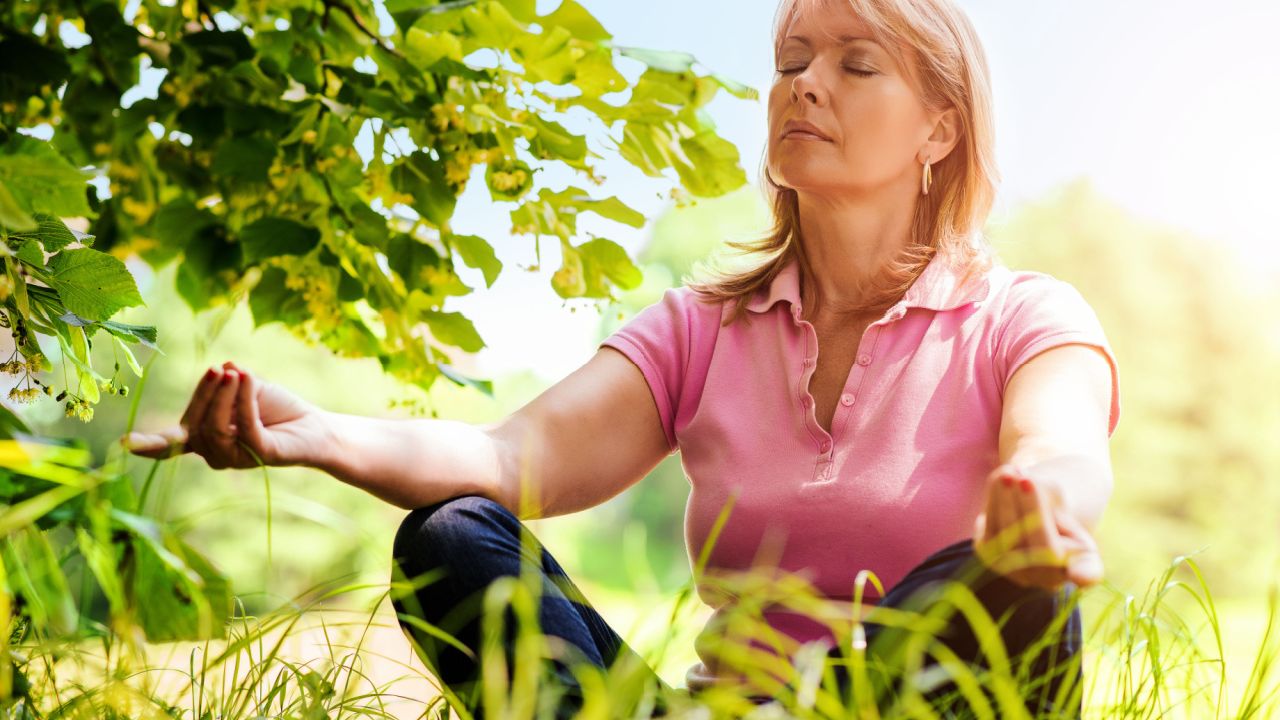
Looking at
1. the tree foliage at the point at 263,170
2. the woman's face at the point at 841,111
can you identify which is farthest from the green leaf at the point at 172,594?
the woman's face at the point at 841,111

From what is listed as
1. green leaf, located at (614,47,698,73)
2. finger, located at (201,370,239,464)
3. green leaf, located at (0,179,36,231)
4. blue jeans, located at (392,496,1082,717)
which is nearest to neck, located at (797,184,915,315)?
green leaf, located at (614,47,698,73)

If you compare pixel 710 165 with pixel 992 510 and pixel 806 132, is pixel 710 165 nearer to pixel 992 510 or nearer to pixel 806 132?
pixel 806 132

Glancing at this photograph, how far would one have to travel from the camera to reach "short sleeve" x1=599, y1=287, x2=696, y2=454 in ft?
3.95

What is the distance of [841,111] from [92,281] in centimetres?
69

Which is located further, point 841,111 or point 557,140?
point 841,111

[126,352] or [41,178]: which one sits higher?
[41,178]

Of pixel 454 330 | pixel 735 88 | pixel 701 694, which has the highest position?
pixel 735 88

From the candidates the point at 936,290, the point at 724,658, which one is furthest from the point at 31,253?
the point at 936,290

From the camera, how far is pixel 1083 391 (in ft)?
3.10

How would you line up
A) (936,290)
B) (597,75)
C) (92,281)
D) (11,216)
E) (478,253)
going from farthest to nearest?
(936,290) < (478,253) < (597,75) < (92,281) < (11,216)

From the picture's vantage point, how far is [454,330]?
1.12 m

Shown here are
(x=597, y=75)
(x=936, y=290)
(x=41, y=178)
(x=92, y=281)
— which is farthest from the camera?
(x=936, y=290)

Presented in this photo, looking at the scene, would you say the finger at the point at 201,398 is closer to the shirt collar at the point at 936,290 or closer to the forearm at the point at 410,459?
the forearm at the point at 410,459

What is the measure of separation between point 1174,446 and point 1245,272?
2.20 meters
